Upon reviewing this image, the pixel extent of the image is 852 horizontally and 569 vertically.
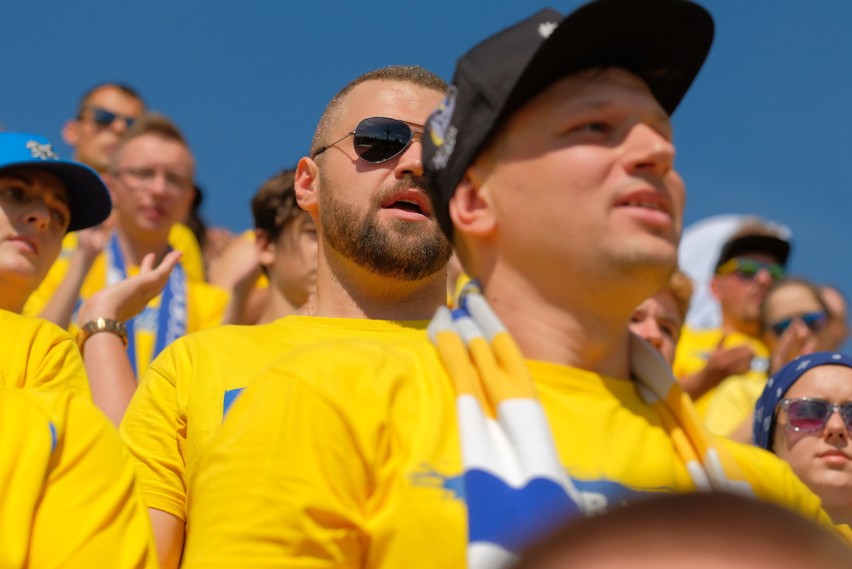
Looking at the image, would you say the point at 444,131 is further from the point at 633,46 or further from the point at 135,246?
the point at 135,246

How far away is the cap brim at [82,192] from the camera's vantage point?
477 centimetres

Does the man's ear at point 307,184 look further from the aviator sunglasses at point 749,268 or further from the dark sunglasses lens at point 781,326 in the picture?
the aviator sunglasses at point 749,268

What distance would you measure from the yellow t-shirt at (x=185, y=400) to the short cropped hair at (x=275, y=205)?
1725mm

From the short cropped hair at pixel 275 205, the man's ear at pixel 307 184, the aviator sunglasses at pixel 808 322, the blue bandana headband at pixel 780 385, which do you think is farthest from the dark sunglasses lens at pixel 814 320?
the man's ear at pixel 307 184

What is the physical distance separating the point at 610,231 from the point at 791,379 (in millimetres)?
2593

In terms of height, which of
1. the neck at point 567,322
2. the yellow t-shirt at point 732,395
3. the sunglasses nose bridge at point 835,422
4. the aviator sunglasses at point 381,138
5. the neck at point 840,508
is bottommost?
the neck at point 840,508

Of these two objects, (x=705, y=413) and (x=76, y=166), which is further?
(x=705, y=413)

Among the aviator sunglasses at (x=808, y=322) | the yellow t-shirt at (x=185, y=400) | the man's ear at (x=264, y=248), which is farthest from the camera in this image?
the aviator sunglasses at (x=808, y=322)

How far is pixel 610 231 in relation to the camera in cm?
250

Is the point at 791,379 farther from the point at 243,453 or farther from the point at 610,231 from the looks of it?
the point at 243,453

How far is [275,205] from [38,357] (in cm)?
196

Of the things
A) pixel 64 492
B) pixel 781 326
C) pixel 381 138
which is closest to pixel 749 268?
pixel 781 326

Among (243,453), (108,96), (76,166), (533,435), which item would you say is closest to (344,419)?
(243,453)

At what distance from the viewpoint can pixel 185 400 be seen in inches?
145
